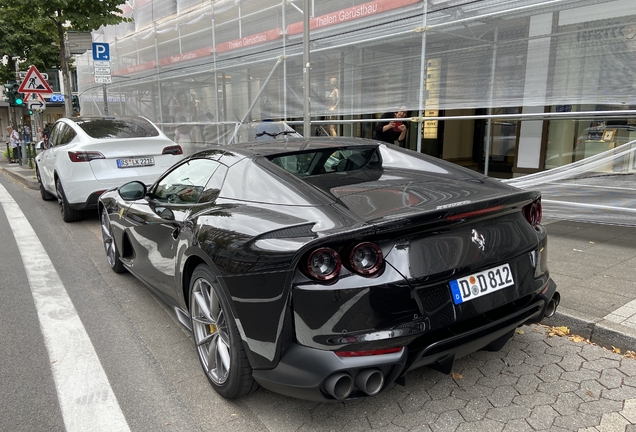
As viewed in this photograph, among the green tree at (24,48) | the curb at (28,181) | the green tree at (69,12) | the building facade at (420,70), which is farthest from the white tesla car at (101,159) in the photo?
the green tree at (24,48)

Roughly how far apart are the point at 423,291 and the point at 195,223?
147 centimetres

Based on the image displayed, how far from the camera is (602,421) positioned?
244 centimetres

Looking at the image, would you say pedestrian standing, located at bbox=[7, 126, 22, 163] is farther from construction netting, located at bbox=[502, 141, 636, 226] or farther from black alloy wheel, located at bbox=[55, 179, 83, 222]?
construction netting, located at bbox=[502, 141, 636, 226]

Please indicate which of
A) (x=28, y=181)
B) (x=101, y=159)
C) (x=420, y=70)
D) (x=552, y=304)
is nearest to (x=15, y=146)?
(x=28, y=181)

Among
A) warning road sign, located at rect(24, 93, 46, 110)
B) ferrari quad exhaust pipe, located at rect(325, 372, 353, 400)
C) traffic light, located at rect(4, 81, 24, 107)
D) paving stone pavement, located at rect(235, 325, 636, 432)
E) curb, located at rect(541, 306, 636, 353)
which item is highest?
traffic light, located at rect(4, 81, 24, 107)

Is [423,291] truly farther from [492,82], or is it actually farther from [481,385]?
[492,82]

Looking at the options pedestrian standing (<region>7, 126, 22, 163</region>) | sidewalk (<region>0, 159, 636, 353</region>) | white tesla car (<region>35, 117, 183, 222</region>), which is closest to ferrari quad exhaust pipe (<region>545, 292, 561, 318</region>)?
sidewalk (<region>0, 159, 636, 353</region>)

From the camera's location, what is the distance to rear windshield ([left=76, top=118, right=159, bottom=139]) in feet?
25.1

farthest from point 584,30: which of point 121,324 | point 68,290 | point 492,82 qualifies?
point 68,290

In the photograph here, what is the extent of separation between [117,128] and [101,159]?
898mm

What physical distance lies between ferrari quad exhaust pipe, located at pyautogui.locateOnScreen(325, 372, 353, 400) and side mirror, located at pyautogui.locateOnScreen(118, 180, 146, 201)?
8.61 feet

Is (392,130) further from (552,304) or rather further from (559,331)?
(552,304)

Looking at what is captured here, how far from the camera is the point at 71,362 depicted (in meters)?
3.25

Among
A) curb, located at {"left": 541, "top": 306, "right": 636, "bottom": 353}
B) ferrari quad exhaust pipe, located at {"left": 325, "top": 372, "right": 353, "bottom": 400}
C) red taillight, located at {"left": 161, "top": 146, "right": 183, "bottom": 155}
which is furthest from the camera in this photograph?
red taillight, located at {"left": 161, "top": 146, "right": 183, "bottom": 155}
